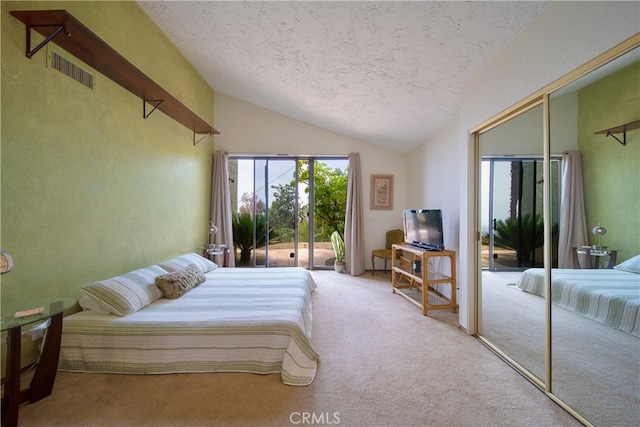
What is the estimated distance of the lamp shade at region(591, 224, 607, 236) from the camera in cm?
148

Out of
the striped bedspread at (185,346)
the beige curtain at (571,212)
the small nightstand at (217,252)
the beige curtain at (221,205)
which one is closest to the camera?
the beige curtain at (571,212)

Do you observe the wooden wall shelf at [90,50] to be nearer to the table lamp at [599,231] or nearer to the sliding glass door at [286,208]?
the sliding glass door at [286,208]

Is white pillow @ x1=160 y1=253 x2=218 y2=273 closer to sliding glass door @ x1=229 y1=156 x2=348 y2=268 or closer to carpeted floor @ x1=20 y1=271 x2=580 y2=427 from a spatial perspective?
carpeted floor @ x1=20 y1=271 x2=580 y2=427

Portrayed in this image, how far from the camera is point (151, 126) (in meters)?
3.00

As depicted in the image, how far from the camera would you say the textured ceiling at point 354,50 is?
1963 mm

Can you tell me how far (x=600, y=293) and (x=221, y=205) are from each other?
467 cm

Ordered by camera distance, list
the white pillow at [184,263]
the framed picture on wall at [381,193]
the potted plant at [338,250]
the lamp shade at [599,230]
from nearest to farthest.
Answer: the lamp shade at [599,230]
the white pillow at [184,263]
the potted plant at [338,250]
the framed picture on wall at [381,193]

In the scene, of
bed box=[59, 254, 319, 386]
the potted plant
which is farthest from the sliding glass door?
bed box=[59, 254, 319, 386]

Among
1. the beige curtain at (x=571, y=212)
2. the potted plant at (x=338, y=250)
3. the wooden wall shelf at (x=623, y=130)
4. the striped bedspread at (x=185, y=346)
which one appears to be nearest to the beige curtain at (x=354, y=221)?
the potted plant at (x=338, y=250)

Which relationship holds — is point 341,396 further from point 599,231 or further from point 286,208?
point 286,208

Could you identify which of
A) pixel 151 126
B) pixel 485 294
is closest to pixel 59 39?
pixel 151 126

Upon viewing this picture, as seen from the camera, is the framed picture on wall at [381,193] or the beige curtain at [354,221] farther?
the framed picture on wall at [381,193]

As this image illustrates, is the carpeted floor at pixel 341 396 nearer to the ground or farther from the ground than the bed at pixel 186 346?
nearer to the ground

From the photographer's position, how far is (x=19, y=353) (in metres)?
1.37
